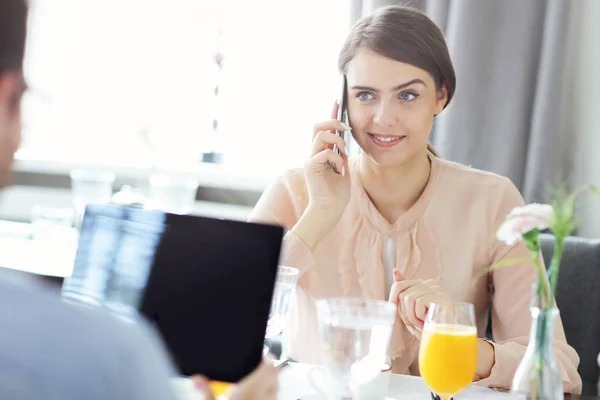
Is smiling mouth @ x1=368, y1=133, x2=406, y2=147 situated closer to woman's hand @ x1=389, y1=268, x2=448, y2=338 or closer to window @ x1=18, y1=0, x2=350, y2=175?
woman's hand @ x1=389, y1=268, x2=448, y2=338

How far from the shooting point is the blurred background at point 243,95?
259 centimetres

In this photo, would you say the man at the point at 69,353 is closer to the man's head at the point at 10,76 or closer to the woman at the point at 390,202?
the man's head at the point at 10,76

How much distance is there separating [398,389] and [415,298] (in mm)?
151

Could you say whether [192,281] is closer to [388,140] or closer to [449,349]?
[449,349]

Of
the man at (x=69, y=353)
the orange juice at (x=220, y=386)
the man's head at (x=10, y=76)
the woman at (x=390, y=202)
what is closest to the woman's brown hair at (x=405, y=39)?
the woman at (x=390, y=202)

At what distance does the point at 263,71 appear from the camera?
3.56 meters

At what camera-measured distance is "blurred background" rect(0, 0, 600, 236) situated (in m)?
2.59

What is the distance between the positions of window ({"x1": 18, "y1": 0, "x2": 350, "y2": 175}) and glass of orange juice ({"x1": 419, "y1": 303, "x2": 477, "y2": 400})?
225 cm

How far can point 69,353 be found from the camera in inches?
18.6

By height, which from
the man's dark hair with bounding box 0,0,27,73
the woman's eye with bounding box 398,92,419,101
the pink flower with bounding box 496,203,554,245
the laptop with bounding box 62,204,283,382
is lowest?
the laptop with bounding box 62,204,283,382

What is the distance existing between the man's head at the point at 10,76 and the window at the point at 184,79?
2.75 m

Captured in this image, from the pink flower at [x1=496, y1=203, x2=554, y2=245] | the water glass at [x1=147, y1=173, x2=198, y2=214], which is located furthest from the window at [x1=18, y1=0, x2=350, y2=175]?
the pink flower at [x1=496, y1=203, x2=554, y2=245]

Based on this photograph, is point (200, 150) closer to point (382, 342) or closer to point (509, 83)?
point (509, 83)

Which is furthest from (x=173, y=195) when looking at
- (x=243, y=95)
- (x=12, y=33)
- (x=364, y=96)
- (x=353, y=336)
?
(x=12, y=33)
